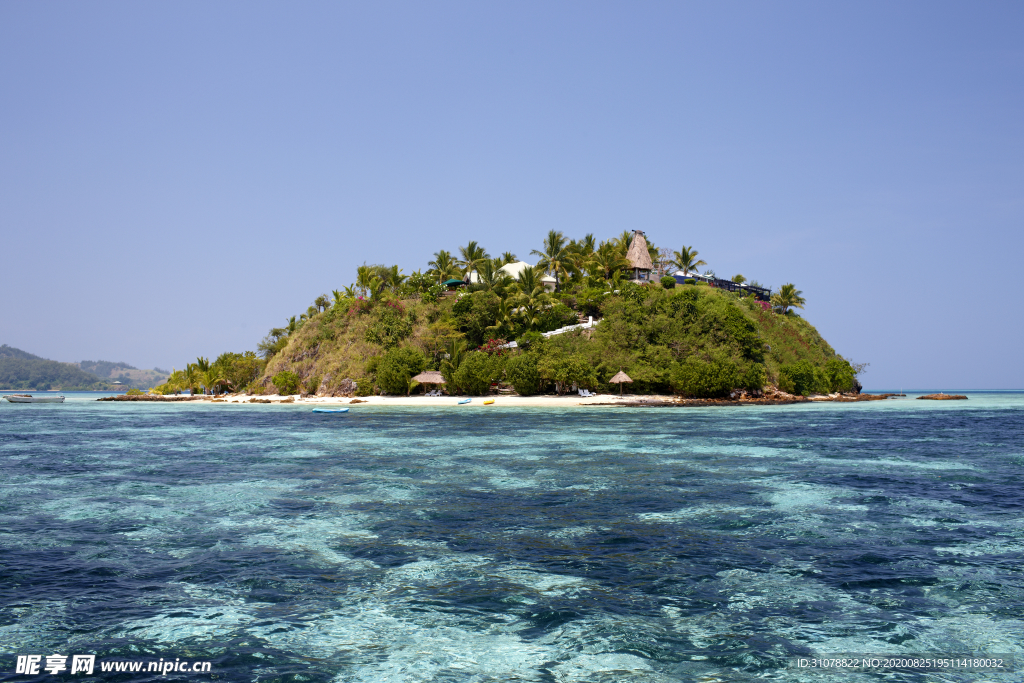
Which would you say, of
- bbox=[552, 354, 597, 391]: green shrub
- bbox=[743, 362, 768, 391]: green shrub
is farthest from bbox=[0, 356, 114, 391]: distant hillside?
bbox=[743, 362, 768, 391]: green shrub

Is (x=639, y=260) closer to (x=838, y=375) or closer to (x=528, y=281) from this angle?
(x=528, y=281)

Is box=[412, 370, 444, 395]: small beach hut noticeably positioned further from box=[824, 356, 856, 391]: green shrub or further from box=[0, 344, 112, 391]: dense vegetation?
box=[0, 344, 112, 391]: dense vegetation

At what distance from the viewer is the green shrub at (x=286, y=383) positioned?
65.9 metres

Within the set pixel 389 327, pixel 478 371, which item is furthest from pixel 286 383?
pixel 478 371

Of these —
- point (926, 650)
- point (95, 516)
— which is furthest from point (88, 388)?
point (926, 650)

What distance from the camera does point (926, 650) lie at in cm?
564

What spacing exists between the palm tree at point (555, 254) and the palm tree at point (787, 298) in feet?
111

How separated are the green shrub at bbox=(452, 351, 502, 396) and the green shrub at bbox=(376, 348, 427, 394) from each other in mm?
4409

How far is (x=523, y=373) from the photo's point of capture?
5131 centimetres

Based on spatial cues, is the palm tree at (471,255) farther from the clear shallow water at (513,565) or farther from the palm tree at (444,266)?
the clear shallow water at (513,565)

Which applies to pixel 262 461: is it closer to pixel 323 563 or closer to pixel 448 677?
pixel 323 563

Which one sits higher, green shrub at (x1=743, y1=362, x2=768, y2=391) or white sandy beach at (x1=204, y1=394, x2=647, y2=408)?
green shrub at (x1=743, y1=362, x2=768, y2=391)

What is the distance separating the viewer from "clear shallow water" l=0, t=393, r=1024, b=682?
5.62 metres

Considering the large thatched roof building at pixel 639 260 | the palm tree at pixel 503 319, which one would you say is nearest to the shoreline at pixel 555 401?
the palm tree at pixel 503 319
